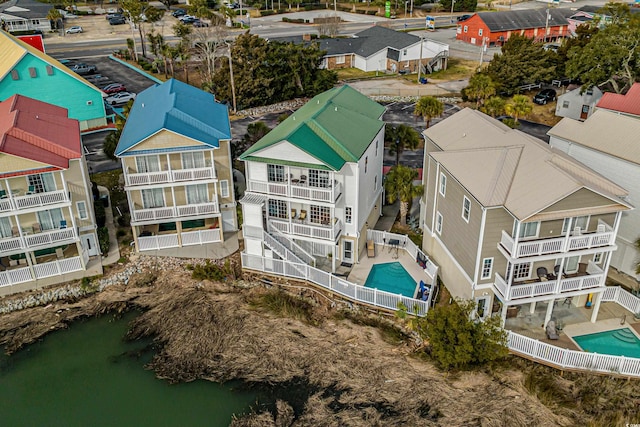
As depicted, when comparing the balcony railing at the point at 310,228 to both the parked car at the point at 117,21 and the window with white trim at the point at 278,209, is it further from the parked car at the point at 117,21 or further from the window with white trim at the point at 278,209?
the parked car at the point at 117,21

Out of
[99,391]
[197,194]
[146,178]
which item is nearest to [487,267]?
[197,194]

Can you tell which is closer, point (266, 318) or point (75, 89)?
point (266, 318)

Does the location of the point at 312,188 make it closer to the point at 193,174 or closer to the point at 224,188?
the point at 224,188

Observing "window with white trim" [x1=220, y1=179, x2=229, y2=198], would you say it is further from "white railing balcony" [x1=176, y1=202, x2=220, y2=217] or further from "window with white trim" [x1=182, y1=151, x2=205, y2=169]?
"window with white trim" [x1=182, y1=151, x2=205, y2=169]

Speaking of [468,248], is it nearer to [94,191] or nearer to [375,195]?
[375,195]

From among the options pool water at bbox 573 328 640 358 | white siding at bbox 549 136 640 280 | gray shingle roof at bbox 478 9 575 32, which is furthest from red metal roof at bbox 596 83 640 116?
gray shingle roof at bbox 478 9 575 32

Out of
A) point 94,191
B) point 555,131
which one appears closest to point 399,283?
point 555,131
